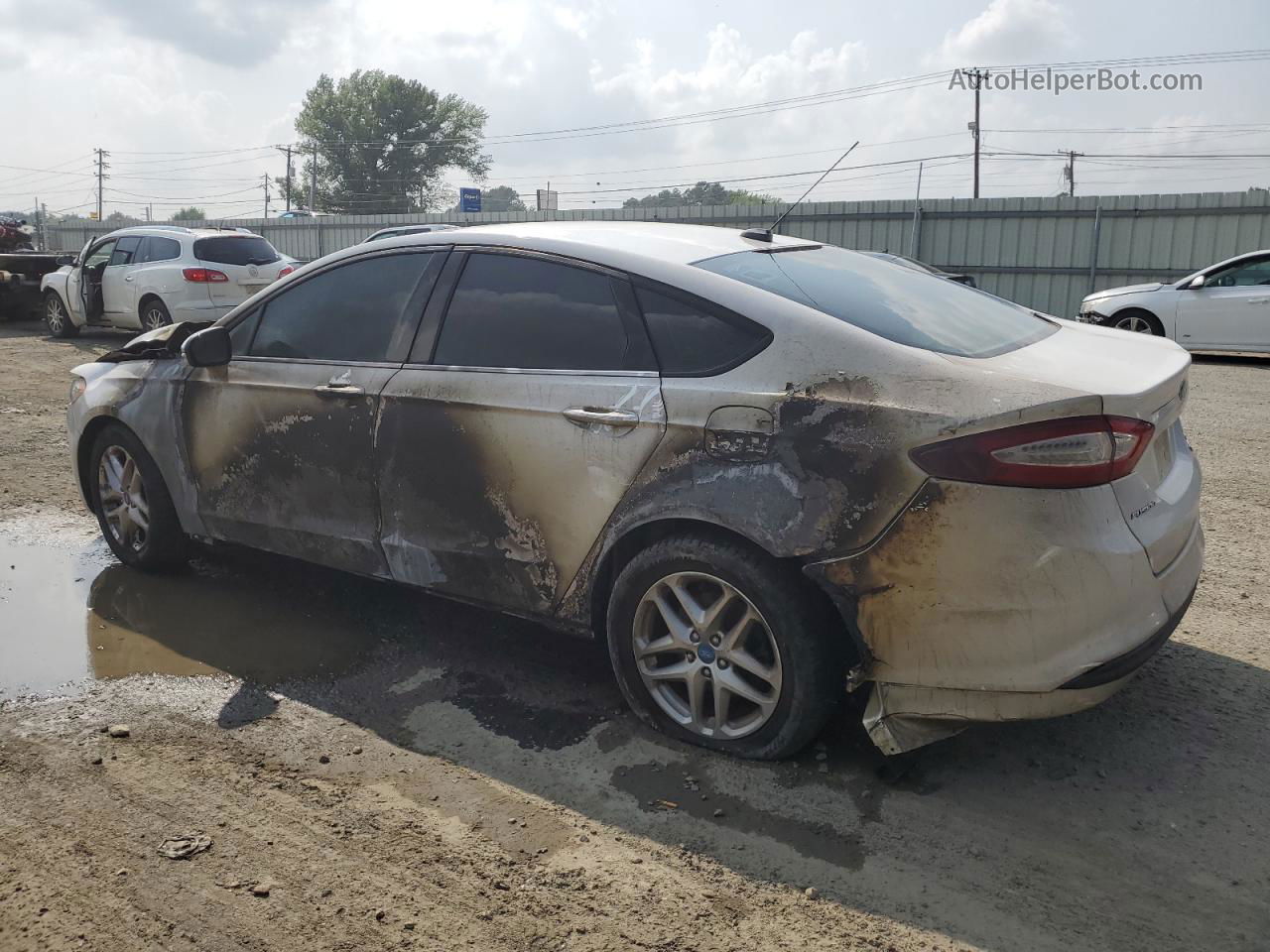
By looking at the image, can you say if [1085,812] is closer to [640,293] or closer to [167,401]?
[640,293]

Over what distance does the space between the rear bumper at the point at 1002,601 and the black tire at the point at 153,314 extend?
1335 cm

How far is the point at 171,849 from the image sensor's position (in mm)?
2807

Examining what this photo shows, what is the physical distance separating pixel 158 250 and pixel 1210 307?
45.9ft

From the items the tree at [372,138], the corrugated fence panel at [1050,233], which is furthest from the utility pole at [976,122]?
the tree at [372,138]

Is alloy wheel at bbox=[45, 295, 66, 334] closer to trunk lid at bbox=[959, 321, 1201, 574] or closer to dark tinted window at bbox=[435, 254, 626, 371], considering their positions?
dark tinted window at bbox=[435, 254, 626, 371]

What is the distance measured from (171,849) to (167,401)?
2413 millimetres

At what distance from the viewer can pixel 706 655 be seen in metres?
3.19

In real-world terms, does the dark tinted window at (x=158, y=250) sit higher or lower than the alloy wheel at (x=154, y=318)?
higher

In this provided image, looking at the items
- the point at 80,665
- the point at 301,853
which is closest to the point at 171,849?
the point at 301,853

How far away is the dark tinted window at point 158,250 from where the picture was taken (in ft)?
46.5

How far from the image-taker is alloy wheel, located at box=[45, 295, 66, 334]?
52.4 feet

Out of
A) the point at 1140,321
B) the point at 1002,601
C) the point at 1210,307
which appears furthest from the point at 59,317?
the point at 1002,601

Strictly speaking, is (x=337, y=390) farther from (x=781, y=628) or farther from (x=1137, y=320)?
(x=1137, y=320)

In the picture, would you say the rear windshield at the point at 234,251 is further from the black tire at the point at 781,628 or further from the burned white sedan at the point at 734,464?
the black tire at the point at 781,628
